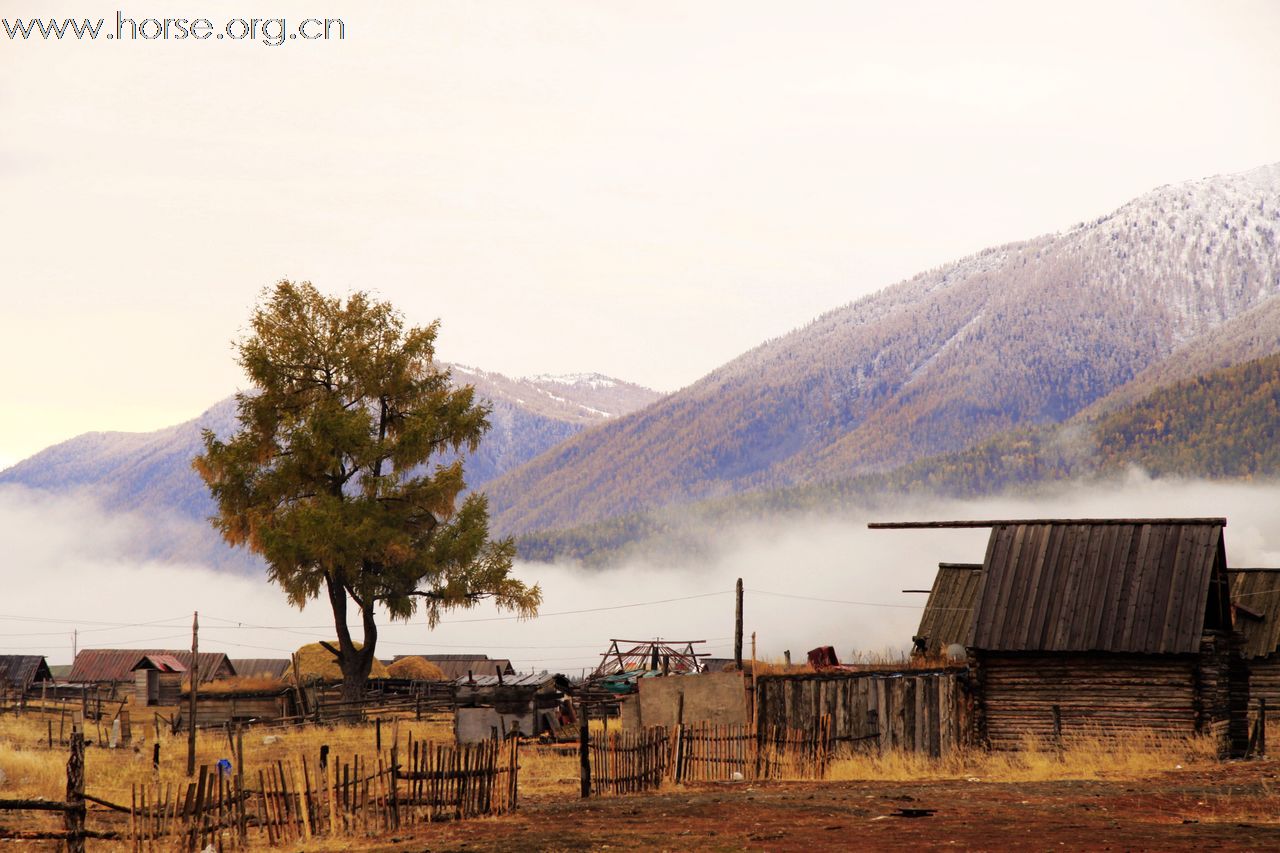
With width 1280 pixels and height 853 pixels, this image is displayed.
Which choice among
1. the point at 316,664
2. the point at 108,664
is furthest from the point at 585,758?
the point at 108,664

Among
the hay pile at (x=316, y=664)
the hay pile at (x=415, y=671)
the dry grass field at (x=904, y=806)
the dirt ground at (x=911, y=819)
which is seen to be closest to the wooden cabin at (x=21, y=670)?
the hay pile at (x=415, y=671)

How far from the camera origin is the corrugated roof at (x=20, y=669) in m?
90.7

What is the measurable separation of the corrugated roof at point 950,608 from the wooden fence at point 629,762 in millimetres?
17496

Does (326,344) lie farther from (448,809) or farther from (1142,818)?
(1142,818)

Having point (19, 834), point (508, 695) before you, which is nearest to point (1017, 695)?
point (508, 695)

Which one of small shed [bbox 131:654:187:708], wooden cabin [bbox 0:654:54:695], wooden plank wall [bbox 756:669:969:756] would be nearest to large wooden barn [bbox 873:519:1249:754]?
wooden plank wall [bbox 756:669:969:756]

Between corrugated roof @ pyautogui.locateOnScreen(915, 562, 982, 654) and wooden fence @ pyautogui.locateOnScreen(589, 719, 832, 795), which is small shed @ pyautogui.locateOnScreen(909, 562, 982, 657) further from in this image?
wooden fence @ pyautogui.locateOnScreen(589, 719, 832, 795)

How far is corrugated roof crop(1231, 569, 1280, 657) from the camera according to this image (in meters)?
48.8

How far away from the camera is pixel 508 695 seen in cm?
4941

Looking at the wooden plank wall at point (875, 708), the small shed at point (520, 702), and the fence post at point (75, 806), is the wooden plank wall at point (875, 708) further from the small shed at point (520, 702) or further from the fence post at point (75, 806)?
the fence post at point (75, 806)

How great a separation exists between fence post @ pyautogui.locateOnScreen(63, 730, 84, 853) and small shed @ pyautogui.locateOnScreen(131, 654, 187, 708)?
58981mm

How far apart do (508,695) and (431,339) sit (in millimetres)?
14082

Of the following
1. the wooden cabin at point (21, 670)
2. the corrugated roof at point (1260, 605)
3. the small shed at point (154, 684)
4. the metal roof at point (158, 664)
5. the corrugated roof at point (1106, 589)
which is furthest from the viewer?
the wooden cabin at point (21, 670)

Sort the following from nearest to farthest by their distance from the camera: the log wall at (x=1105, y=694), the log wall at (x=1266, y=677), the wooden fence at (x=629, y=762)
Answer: the wooden fence at (x=629, y=762) → the log wall at (x=1105, y=694) → the log wall at (x=1266, y=677)
